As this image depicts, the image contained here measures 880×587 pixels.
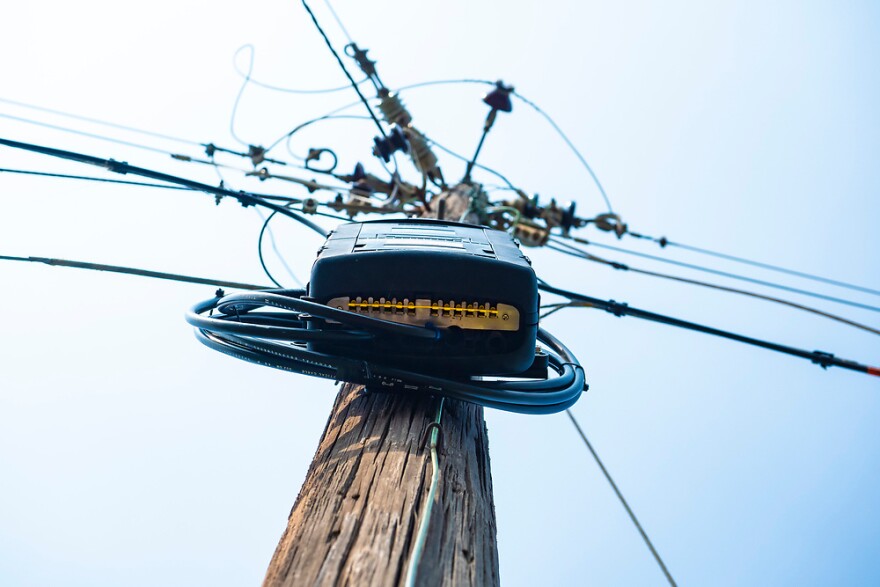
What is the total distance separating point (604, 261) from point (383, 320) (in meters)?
3.65

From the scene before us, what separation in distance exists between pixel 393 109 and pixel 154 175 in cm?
268

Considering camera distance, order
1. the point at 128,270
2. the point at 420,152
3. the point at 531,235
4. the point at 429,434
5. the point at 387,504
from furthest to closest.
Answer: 1. the point at 420,152
2. the point at 531,235
3. the point at 128,270
4. the point at 429,434
5. the point at 387,504

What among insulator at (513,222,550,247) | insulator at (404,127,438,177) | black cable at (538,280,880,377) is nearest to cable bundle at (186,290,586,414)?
black cable at (538,280,880,377)

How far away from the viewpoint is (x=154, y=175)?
3.11 meters

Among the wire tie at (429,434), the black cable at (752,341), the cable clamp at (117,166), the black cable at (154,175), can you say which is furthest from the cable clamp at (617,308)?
the cable clamp at (117,166)

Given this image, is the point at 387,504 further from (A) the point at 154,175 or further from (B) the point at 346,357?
(A) the point at 154,175

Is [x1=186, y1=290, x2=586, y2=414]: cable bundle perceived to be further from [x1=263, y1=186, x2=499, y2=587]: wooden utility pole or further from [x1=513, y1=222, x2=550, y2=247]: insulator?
[x1=513, y1=222, x2=550, y2=247]: insulator

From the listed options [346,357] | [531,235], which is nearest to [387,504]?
[346,357]

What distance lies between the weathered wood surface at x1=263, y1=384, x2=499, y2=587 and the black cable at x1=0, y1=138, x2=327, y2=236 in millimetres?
1366

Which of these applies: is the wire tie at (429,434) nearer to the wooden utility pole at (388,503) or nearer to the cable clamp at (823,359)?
the wooden utility pole at (388,503)

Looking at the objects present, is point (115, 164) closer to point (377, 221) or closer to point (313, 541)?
point (377, 221)

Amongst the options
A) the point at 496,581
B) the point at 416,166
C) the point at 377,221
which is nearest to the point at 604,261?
the point at 416,166

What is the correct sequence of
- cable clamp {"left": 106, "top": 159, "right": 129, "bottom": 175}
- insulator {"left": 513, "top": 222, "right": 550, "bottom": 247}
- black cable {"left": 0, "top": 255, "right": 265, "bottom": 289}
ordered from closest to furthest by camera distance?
1. black cable {"left": 0, "top": 255, "right": 265, "bottom": 289}
2. cable clamp {"left": 106, "top": 159, "right": 129, "bottom": 175}
3. insulator {"left": 513, "top": 222, "right": 550, "bottom": 247}

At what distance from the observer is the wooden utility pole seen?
1.16m
